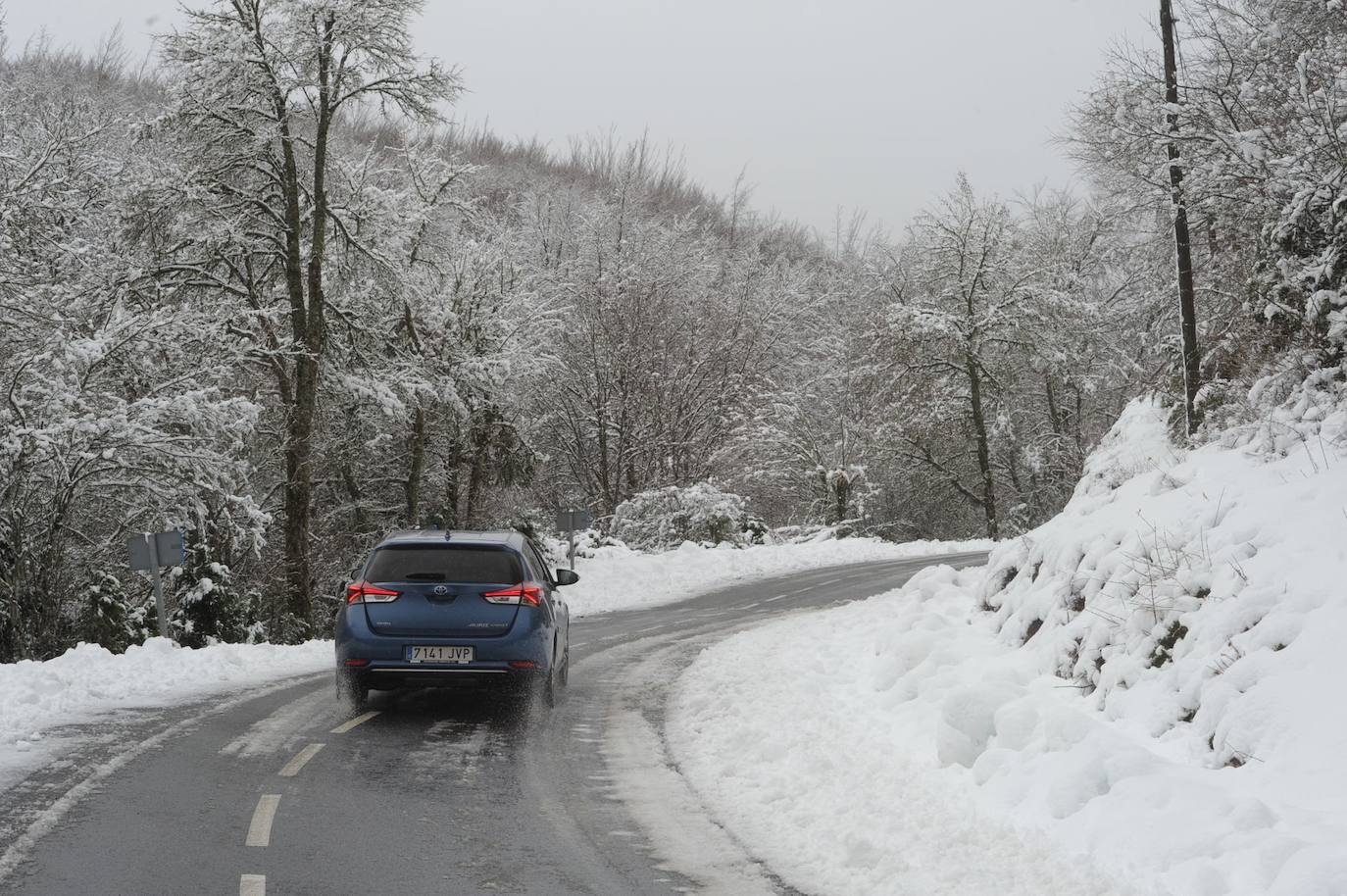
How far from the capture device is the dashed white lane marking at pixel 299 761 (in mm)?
8328

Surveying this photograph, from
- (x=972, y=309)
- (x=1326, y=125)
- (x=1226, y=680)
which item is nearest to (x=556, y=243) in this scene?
(x=972, y=309)

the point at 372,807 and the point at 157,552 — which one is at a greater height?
the point at 157,552

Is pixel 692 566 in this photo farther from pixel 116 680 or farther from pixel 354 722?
pixel 354 722

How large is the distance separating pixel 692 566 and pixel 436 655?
2124 centimetres

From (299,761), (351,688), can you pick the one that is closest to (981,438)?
(351,688)

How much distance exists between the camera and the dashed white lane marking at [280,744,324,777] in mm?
8328

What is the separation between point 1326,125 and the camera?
1112 centimetres

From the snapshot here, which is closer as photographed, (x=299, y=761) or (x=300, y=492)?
(x=299, y=761)

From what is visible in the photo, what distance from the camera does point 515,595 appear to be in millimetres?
10422

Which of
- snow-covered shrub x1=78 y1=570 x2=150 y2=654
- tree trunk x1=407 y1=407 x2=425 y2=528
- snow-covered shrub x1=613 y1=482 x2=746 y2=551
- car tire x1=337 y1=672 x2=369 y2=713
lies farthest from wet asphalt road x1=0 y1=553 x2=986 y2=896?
snow-covered shrub x1=613 y1=482 x2=746 y2=551

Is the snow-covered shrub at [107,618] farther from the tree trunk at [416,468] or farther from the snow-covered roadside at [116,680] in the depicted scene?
the tree trunk at [416,468]

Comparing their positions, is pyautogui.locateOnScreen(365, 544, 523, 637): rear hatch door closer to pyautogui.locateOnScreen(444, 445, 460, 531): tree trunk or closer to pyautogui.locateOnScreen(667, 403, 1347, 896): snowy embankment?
pyautogui.locateOnScreen(667, 403, 1347, 896): snowy embankment

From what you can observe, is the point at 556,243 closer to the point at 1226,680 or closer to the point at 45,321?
the point at 45,321

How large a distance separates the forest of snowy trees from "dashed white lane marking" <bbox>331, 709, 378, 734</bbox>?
7.53 m
